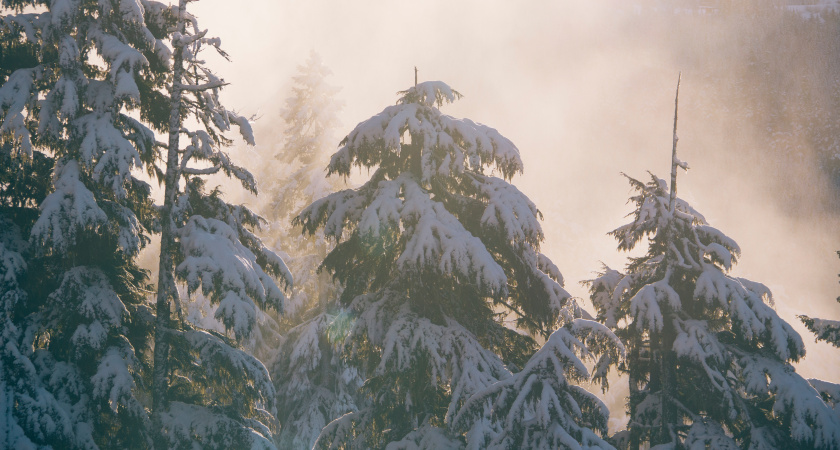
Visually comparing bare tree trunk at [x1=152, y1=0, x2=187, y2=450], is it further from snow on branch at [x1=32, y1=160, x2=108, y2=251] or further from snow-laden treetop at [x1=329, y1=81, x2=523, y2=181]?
snow-laden treetop at [x1=329, y1=81, x2=523, y2=181]

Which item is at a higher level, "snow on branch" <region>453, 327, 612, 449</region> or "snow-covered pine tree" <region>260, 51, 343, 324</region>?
"snow-covered pine tree" <region>260, 51, 343, 324</region>

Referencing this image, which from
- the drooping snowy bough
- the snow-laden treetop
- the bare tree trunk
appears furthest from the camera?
the drooping snowy bough

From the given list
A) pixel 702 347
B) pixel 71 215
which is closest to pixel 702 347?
pixel 702 347

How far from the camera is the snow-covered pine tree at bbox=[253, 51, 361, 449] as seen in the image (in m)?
19.9

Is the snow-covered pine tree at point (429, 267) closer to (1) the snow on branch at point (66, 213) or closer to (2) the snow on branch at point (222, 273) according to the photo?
(2) the snow on branch at point (222, 273)

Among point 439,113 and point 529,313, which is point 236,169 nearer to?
point 439,113

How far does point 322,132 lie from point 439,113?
14.0 meters

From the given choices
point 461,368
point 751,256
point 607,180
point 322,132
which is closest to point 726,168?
point 607,180

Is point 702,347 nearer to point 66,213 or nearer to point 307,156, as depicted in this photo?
point 66,213

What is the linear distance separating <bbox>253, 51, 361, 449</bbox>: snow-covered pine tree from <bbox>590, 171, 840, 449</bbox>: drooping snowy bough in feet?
33.7

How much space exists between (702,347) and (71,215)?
11.4 metres

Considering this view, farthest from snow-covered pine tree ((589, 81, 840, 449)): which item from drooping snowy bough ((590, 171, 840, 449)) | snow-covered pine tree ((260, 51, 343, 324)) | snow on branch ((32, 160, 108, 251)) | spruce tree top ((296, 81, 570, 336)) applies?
snow-covered pine tree ((260, 51, 343, 324))

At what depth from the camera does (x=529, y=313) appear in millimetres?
10102

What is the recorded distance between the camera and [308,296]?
23172mm
